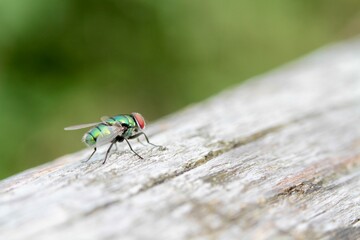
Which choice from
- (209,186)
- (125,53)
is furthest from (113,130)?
(125,53)

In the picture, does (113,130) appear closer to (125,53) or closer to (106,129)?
(106,129)

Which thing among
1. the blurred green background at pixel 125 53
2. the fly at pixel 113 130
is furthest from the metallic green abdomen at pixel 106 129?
the blurred green background at pixel 125 53

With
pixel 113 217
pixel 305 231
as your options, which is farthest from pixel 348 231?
pixel 113 217

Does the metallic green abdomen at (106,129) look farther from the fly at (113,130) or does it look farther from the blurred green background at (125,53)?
the blurred green background at (125,53)

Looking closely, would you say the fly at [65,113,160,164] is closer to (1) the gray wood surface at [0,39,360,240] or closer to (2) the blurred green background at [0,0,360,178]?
(1) the gray wood surface at [0,39,360,240]

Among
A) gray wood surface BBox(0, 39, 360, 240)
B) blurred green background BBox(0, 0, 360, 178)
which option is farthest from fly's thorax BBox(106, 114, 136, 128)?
blurred green background BBox(0, 0, 360, 178)
